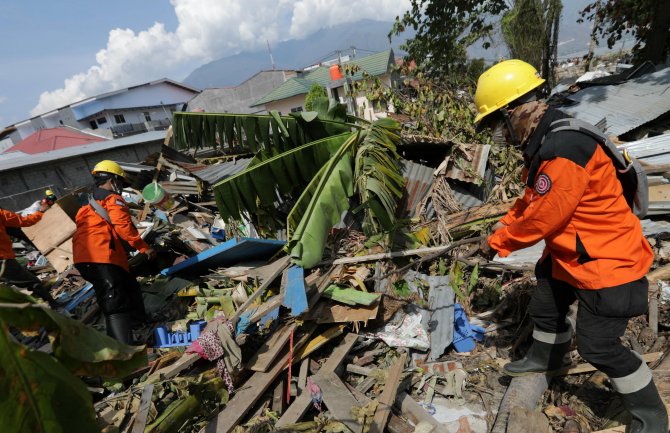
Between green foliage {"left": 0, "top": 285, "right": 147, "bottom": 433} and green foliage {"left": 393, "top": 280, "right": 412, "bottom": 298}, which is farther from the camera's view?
green foliage {"left": 393, "top": 280, "right": 412, "bottom": 298}

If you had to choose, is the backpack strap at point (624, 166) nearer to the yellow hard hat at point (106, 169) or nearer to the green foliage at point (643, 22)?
the yellow hard hat at point (106, 169)

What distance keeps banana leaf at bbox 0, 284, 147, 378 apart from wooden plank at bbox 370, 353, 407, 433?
6.64 feet

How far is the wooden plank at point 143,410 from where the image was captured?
2551mm

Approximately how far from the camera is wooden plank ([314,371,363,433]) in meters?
2.62

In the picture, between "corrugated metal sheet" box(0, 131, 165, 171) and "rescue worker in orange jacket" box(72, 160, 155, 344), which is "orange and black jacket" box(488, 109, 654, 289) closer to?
"rescue worker in orange jacket" box(72, 160, 155, 344)

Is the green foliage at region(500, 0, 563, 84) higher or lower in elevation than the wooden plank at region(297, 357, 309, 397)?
higher

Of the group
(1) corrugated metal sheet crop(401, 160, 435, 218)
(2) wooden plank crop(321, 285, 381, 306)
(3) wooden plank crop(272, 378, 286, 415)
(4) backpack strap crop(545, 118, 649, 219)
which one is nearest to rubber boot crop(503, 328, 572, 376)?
(4) backpack strap crop(545, 118, 649, 219)

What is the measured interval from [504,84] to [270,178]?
9.06 ft

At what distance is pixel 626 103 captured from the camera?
7801 millimetres

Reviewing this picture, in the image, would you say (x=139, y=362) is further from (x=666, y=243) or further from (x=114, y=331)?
(x=666, y=243)

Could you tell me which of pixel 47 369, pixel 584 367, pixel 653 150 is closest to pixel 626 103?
A: pixel 653 150

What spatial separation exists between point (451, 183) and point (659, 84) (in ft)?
22.1

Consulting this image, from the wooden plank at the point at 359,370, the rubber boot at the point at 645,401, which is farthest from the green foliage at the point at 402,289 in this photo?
the rubber boot at the point at 645,401

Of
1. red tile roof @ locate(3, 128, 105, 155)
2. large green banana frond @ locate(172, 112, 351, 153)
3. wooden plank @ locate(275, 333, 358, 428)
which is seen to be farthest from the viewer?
red tile roof @ locate(3, 128, 105, 155)
